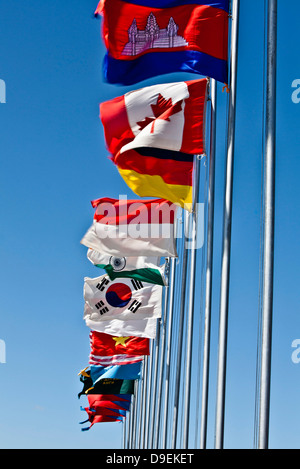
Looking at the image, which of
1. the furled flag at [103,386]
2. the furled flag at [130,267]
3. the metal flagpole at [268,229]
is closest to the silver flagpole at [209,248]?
the metal flagpole at [268,229]

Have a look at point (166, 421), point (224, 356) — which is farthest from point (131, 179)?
point (166, 421)

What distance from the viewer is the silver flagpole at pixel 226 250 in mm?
16641

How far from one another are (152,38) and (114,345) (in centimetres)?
1706

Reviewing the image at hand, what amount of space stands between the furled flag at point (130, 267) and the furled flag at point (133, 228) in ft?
12.0

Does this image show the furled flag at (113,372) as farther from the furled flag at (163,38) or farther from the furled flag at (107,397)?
the furled flag at (163,38)

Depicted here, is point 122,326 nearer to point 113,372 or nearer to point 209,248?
point 113,372

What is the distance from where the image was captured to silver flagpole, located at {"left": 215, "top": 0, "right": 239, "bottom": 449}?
54.6ft

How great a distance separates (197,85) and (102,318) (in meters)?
12.1

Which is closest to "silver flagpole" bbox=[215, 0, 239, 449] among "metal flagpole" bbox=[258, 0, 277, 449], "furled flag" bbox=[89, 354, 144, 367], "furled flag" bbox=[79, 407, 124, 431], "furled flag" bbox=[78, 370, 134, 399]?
"metal flagpole" bbox=[258, 0, 277, 449]

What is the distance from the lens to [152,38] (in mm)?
17469

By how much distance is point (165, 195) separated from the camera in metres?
18.7

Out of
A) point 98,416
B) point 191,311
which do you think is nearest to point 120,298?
point 191,311

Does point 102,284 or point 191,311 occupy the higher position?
point 102,284
